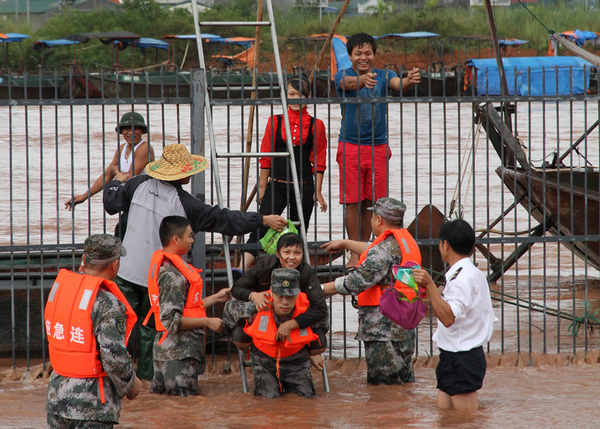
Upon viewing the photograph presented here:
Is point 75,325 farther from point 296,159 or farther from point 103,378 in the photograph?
point 296,159

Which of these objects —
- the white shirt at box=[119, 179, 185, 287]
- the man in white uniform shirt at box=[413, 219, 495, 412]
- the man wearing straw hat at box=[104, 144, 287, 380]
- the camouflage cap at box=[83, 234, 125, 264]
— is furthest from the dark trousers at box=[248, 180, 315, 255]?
the camouflage cap at box=[83, 234, 125, 264]

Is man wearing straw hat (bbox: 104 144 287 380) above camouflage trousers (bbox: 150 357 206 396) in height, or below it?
above

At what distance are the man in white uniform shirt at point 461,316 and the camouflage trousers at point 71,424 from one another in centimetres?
200

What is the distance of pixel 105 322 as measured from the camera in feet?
15.8

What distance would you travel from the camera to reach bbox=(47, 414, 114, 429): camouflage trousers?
4887 mm

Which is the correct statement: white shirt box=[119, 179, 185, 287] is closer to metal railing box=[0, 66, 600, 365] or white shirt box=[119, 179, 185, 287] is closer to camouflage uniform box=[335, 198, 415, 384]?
metal railing box=[0, 66, 600, 365]

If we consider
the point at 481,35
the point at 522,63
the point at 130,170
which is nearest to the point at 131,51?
the point at 481,35

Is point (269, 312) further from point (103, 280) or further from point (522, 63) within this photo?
point (522, 63)

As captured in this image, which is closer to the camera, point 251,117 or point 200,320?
point 200,320

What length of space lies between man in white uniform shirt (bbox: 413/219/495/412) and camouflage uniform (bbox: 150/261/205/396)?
1731mm

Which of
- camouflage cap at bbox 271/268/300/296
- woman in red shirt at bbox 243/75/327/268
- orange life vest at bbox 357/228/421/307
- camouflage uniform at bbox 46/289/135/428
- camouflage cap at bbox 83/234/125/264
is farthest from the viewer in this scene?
woman in red shirt at bbox 243/75/327/268

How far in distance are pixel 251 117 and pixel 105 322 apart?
311cm

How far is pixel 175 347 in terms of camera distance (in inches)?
262

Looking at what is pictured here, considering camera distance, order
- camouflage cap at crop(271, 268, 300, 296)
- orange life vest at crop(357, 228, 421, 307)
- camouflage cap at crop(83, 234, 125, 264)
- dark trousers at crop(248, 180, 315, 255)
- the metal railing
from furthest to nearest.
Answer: dark trousers at crop(248, 180, 315, 255)
the metal railing
orange life vest at crop(357, 228, 421, 307)
camouflage cap at crop(271, 268, 300, 296)
camouflage cap at crop(83, 234, 125, 264)
